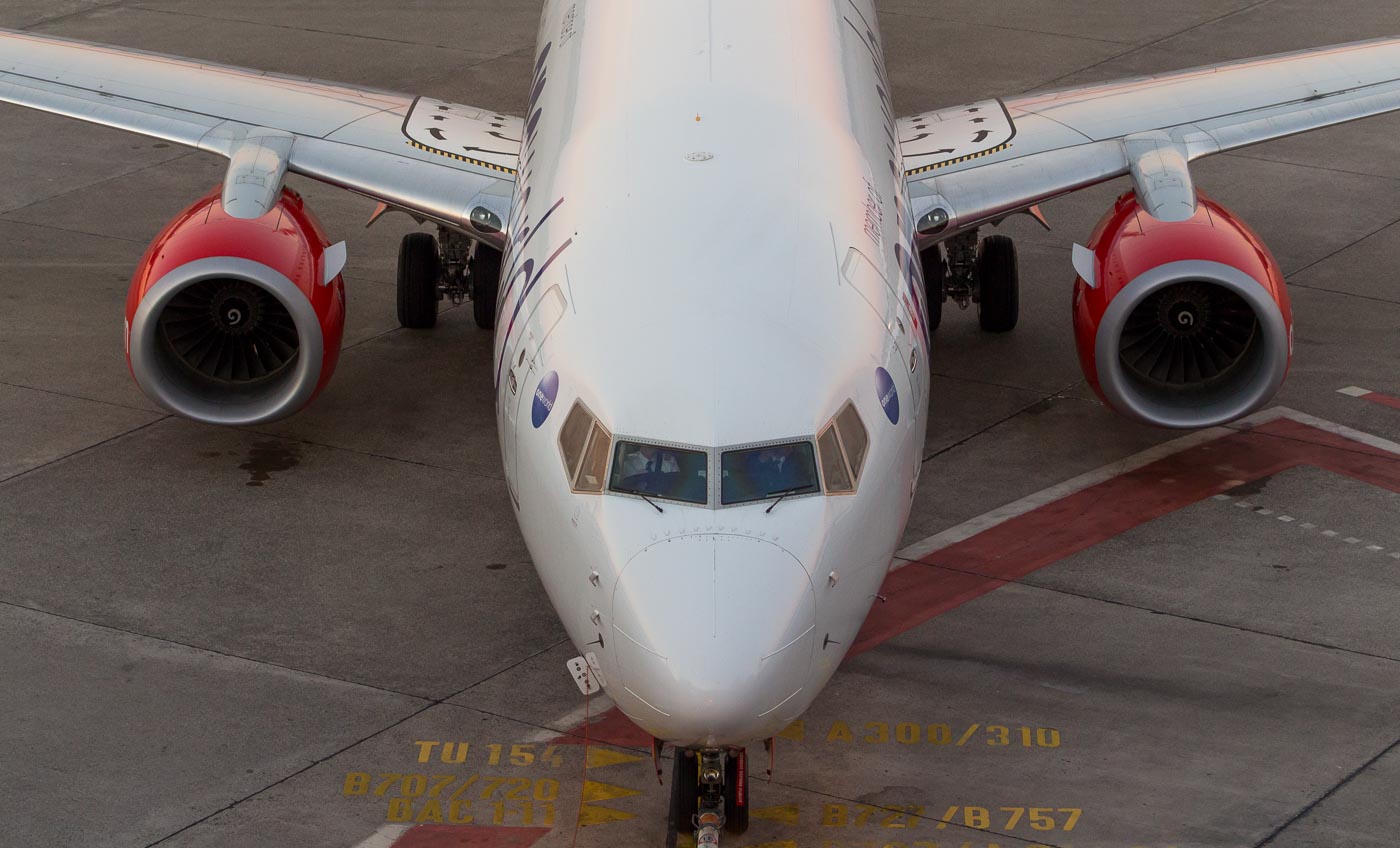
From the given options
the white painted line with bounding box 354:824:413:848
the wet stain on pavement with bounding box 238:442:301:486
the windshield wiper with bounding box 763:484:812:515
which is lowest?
the wet stain on pavement with bounding box 238:442:301:486

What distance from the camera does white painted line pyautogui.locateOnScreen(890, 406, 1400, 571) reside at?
48.9 ft

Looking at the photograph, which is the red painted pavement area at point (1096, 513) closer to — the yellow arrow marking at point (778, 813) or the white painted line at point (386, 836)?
the yellow arrow marking at point (778, 813)

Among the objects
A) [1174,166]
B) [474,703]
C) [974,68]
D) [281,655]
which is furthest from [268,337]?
[974,68]

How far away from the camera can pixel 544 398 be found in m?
10.8

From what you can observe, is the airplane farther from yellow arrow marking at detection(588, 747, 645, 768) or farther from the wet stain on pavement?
yellow arrow marking at detection(588, 747, 645, 768)

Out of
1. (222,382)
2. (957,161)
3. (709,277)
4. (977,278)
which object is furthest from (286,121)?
(709,277)

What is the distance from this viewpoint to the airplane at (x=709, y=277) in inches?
390

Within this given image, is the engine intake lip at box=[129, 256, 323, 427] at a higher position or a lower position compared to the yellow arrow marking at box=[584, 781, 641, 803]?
higher

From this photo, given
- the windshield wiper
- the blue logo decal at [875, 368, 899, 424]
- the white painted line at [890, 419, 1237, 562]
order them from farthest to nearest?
1. the white painted line at [890, 419, 1237, 562]
2. the blue logo decal at [875, 368, 899, 424]
3. the windshield wiper

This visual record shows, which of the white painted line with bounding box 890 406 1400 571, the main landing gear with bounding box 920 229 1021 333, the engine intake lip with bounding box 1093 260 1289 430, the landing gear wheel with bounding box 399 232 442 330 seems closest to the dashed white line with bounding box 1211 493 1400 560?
the white painted line with bounding box 890 406 1400 571

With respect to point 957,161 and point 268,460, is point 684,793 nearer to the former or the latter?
point 268,460

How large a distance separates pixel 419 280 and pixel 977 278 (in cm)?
547

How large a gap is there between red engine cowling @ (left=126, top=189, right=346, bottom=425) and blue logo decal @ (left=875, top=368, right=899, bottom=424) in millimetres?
6332

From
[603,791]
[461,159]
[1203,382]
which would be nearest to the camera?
[603,791]
